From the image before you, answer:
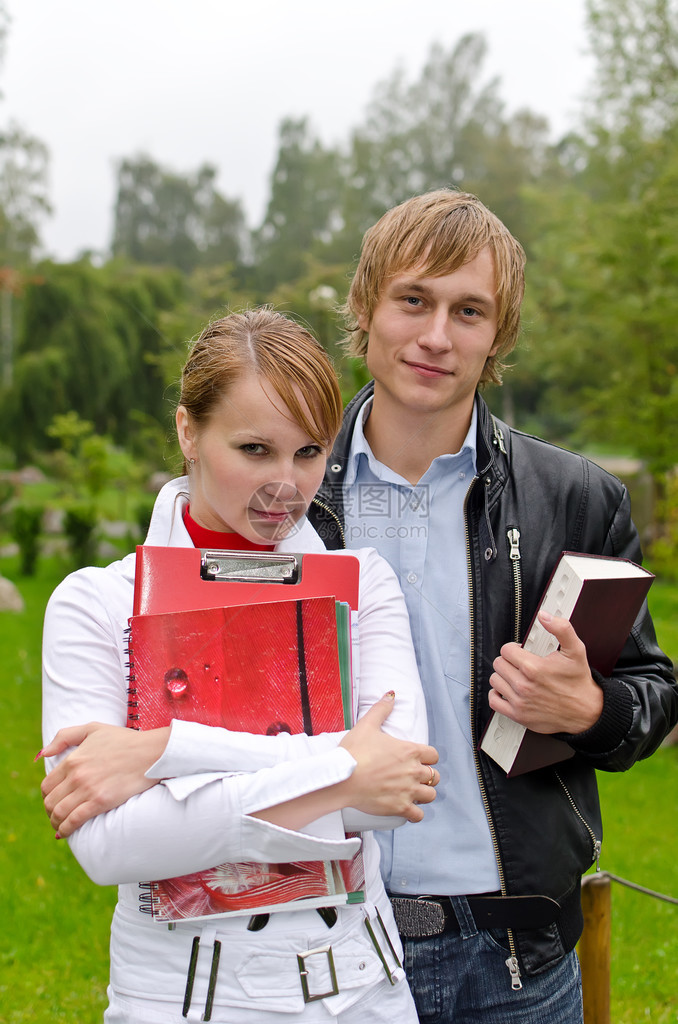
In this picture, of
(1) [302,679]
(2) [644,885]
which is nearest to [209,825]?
(1) [302,679]

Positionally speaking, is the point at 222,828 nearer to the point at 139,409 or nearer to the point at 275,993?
the point at 275,993

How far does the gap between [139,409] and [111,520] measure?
2512 mm

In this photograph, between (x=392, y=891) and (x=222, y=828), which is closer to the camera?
(x=222, y=828)

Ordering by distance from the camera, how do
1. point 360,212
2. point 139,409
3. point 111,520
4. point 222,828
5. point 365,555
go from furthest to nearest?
1. point 360,212
2. point 139,409
3. point 111,520
4. point 365,555
5. point 222,828

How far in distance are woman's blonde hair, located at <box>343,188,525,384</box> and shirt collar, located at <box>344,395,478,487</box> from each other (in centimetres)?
22

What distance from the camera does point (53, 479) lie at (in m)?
16.2

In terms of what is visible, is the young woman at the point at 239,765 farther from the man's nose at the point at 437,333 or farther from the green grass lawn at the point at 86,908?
the green grass lawn at the point at 86,908

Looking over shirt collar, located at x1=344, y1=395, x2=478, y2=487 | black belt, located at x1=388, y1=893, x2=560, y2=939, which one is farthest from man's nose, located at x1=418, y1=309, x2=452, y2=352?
black belt, located at x1=388, y1=893, x2=560, y2=939

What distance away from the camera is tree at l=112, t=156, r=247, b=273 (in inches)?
1356

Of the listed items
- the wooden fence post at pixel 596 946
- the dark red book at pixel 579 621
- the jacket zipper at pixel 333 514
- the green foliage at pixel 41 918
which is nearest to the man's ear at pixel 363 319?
the jacket zipper at pixel 333 514

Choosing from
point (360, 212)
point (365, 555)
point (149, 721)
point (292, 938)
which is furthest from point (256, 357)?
point (360, 212)

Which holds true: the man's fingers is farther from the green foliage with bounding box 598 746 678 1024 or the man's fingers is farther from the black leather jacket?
the green foliage with bounding box 598 746 678 1024

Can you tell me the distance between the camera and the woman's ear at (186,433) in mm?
1508

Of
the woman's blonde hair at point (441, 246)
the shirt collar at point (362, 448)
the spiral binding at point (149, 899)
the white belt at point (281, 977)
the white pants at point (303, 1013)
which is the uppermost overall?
the woman's blonde hair at point (441, 246)
